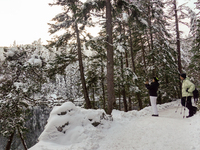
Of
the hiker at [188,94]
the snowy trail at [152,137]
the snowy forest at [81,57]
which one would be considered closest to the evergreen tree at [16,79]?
the snowy forest at [81,57]

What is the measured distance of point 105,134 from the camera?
496cm

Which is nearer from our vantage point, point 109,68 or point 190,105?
point 190,105

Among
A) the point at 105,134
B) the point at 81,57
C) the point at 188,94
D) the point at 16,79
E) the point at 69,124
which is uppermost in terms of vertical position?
the point at 81,57

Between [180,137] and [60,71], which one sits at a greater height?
[60,71]

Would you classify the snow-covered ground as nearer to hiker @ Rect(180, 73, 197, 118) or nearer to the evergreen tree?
hiker @ Rect(180, 73, 197, 118)

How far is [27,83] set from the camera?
9820 mm

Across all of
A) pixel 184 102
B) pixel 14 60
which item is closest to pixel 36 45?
pixel 14 60

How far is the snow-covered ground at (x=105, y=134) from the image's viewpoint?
12.8ft

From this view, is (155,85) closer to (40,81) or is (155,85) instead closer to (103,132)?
(103,132)

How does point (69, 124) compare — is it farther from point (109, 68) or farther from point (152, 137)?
point (109, 68)

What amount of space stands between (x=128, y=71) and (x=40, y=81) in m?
7.38

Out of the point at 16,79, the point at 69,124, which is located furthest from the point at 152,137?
the point at 16,79

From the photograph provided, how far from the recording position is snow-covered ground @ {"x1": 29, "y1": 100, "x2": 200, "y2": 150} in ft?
12.8

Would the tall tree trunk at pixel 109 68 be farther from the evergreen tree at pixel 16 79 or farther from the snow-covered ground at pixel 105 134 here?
the evergreen tree at pixel 16 79
